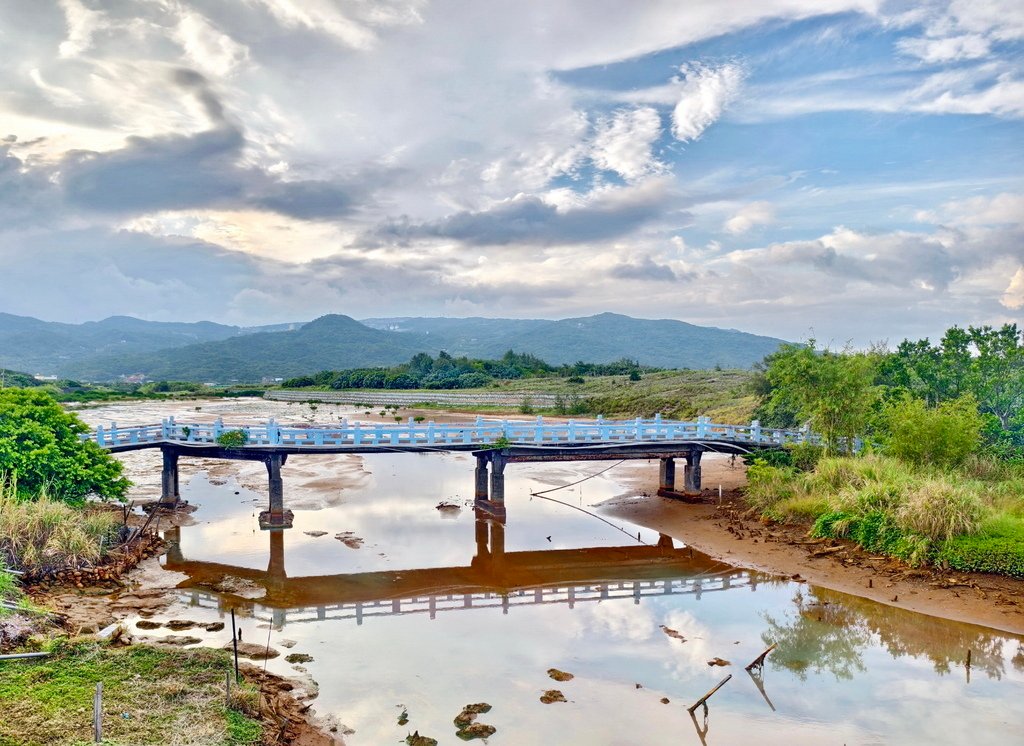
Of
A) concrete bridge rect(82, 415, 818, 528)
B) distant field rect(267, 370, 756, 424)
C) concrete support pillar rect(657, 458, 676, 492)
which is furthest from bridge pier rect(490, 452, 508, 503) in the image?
distant field rect(267, 370, 756, 424)

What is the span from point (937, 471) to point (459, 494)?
19732 millimetres

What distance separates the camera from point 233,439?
26.7m

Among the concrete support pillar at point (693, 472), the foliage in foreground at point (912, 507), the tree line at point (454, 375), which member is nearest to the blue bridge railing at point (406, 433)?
the concrete support pillar at point (693, 472)

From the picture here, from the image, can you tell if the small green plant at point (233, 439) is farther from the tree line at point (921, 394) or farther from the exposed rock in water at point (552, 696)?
the tree line at point (921, 394)

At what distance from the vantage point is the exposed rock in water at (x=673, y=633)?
1592cm

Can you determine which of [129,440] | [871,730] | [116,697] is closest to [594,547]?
[871,730]

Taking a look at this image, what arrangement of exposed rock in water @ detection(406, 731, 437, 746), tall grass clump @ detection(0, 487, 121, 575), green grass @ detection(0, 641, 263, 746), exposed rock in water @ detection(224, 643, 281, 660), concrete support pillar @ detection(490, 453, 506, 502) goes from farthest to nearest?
concrete support pillar @ detection(490, 453, 506, 502) → tall grass clump @ detection(0, 487, 121, 575) → exposed rock in water @ detection(224, 643, 281, 660) → exposed rock in water @ detection(406, 731, 437, 746) → green grass @ detection(0, 641, 263, 746)

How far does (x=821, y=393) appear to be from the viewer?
28.5m

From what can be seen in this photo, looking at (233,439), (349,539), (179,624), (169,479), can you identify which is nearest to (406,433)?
(349,539)

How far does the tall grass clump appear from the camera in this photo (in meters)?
17.5

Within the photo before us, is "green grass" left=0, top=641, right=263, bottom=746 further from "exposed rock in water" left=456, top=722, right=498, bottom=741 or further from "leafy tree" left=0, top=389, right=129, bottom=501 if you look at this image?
"leafy tree" left=0, top=389, right=129, bottom=501

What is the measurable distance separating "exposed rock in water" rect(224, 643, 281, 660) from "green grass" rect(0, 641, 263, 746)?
1227 mm

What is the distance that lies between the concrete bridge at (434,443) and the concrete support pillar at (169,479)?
0.04 meters

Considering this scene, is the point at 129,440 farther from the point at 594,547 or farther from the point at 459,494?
the point at 594,547
